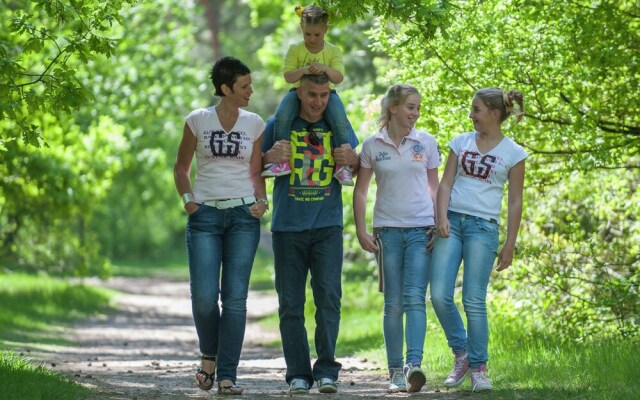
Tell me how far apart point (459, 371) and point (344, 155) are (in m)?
1.76

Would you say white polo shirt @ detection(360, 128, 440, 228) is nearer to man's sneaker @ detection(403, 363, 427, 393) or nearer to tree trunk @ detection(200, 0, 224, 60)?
man's sneaker @ detection(403, 363, 427, 393)

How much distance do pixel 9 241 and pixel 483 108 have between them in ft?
59.9

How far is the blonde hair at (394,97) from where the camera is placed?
8688 mm

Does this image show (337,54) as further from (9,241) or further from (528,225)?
(9,241)

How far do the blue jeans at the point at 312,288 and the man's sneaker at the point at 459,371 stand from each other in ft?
2.68

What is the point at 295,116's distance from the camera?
8641mm

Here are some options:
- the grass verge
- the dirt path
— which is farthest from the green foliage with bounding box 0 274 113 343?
the dirt path

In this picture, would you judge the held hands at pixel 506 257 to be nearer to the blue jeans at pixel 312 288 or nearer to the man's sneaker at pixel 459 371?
the man's sneaker at pixel 459 371

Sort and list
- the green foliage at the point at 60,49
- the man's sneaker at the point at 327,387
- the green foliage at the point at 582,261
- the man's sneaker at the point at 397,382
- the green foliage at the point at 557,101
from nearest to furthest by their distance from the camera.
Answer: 1. the man's sneaker at the point at 327,387
2. the man's sneaker at the point at 397,382
3. the green foliage at the point at 60,49
4. the green foliage at the point at 557,101
5. the green foliage at the point at 582,261

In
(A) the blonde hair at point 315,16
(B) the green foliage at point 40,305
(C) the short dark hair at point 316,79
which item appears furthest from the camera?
(B) the green foliage at point 40,305

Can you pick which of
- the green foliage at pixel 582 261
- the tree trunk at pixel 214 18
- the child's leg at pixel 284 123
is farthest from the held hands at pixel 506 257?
the tree trunk at pixel 214 18

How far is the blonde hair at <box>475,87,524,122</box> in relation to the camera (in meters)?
8.64

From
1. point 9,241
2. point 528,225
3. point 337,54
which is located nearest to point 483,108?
point 337,54

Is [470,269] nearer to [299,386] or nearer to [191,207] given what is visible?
[299,386]
